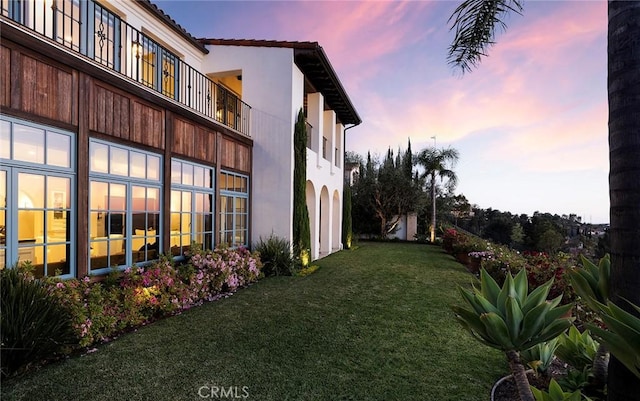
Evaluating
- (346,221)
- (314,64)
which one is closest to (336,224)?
(346,221)

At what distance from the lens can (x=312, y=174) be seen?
1217cm

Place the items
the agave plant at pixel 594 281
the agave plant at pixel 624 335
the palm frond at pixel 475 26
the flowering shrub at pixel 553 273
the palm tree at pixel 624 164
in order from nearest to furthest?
the agave plant at pixel 624 335, the palm tree at pixel 624 164, the agave plant at pixel 594 281, the palm frond at pixel 475 26, the flowering shrub at pixel 553 273

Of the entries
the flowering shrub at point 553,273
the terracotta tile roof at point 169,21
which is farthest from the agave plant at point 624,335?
the terracotta tile roof at point 169,21

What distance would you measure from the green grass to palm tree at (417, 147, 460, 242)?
55.1ft

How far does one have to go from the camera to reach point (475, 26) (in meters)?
3.48

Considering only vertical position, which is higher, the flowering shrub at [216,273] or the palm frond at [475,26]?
the palm frond at [475,26]

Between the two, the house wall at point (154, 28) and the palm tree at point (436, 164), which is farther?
the palm tree at point (436, 164)

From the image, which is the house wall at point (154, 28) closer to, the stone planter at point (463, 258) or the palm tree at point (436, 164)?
the stone planter at point (463, 258)

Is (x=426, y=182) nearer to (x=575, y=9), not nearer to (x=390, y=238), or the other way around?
(x=390, y=238)

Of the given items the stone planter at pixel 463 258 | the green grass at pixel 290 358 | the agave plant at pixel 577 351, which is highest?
the agave plant at pixel 577 351

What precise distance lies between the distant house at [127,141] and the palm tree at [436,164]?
12284mm

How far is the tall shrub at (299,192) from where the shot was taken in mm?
10336

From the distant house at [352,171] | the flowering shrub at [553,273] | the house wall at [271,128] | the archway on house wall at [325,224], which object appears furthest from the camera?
the distant house at [352,171]

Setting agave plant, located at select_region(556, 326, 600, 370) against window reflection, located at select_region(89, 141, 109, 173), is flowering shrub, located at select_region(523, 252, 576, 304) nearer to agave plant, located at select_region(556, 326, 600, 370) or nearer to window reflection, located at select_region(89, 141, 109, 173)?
agave plant, located at select_region(556, 326, 600, 370)
